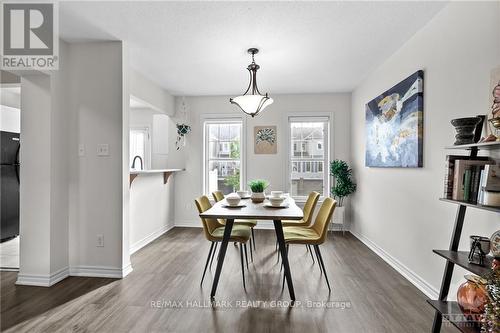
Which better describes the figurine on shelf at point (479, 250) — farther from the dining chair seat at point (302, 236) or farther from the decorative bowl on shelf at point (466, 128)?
the dining chair seat at point (302, 236)

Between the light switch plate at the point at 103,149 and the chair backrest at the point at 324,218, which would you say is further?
the light switch plate at the point at 103,149

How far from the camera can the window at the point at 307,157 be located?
495cm

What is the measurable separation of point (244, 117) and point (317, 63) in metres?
1.88

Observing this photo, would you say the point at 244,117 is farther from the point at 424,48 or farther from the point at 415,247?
the point at 415,247

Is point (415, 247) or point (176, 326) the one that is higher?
point (415, 247)

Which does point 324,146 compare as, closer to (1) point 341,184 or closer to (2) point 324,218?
(1) point 341,184

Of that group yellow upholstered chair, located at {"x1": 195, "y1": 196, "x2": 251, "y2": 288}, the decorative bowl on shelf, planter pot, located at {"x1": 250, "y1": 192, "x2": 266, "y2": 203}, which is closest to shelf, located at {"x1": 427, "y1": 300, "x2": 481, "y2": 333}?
the decorative bowl on shelf

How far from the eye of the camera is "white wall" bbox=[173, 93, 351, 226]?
482 cm

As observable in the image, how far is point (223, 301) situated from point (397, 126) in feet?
8.44

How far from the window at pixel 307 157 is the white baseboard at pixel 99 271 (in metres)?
3.16

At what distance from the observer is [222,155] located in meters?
5.14

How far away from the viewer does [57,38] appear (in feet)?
8.65

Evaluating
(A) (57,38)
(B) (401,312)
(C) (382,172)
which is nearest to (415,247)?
(B) (401,312)

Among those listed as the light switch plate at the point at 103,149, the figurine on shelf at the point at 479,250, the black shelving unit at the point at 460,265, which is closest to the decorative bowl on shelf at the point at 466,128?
the black shelving unit at the point at 460,265
